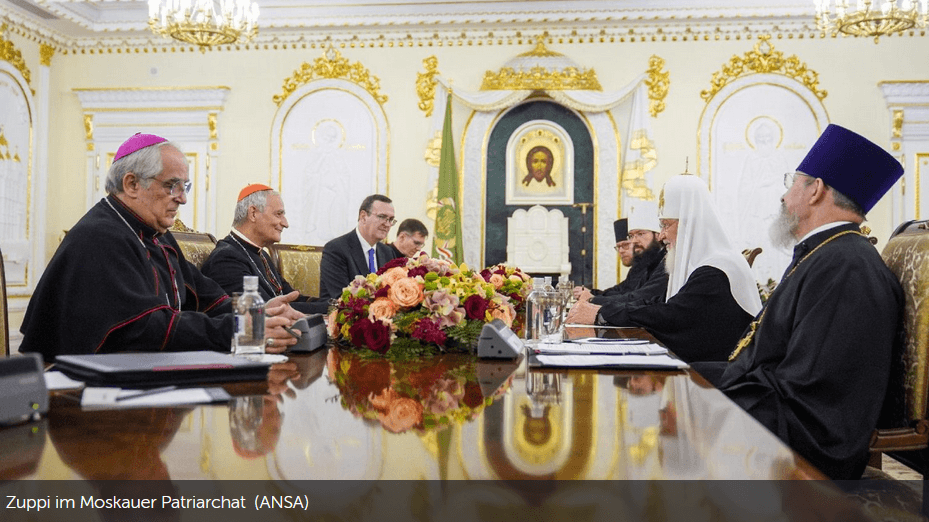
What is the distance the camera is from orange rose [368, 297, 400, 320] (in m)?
2.29

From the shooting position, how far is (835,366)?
1997 mm

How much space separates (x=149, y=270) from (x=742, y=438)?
2.03 metres

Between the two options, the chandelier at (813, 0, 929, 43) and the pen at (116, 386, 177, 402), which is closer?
the pen at (116, 386, 177, 402)

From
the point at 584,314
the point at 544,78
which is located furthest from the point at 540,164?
the point at 584,314

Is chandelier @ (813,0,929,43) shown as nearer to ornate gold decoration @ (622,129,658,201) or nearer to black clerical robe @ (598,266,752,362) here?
ornate gold decoration @ (622,129,658,201)

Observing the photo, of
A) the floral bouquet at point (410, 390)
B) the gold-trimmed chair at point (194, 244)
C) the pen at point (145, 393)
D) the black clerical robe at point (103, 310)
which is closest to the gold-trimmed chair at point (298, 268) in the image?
the gold-trimmed chair at point (194, 244)

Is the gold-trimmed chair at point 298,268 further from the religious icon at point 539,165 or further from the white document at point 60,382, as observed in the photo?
the white document at point 60,382

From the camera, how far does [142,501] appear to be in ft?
2.72

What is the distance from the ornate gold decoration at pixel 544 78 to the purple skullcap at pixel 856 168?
240 inches

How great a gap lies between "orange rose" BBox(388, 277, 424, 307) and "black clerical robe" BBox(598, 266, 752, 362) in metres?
1.49

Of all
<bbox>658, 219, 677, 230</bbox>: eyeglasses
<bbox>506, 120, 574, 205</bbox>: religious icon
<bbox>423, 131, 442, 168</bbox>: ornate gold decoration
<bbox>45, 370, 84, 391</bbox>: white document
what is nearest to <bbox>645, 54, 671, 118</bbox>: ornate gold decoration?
<bbox>506, 120, 574, 205</bbox>: religious icon

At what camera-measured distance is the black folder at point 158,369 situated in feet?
4.74

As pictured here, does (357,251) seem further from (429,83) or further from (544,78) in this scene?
(544,78)

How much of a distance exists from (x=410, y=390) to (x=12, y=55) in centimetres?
849
